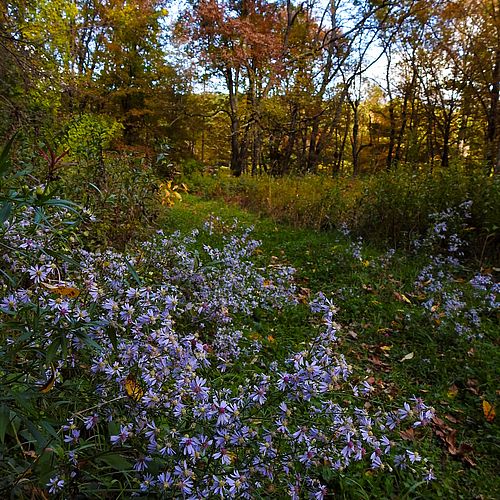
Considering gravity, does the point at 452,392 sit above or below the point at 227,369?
below

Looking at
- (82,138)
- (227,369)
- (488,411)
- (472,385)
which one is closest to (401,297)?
(472,385)

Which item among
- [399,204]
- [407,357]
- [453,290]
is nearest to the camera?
[407,357]

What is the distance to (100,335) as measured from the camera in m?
1.17

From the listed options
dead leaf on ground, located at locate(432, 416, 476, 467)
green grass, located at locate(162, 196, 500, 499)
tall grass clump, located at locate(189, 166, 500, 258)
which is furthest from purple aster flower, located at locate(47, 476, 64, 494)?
tall grass clump, located at locate(189, 166, 500, 258)

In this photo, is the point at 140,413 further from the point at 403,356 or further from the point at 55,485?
the point at 403,356

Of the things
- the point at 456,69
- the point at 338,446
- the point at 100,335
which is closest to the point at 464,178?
the point at 338,446

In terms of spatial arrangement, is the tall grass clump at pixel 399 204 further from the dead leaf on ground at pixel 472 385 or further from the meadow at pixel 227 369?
the dead leaf on ground at pixel 472 385

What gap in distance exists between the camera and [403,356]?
2779 mm

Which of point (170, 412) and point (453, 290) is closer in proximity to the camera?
point (170, 412)

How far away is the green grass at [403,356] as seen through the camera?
1.78m

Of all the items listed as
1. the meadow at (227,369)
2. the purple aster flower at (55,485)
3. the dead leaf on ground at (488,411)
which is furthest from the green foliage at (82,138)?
the dead leaf on ground at (488,411)

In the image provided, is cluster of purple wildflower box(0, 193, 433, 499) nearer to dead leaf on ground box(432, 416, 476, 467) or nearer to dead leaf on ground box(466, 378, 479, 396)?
dead leaf on ground box(432, 416, 476, 467)

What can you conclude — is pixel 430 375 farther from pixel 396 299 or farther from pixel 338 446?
pixel 338 446

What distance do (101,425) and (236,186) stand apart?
811cm
